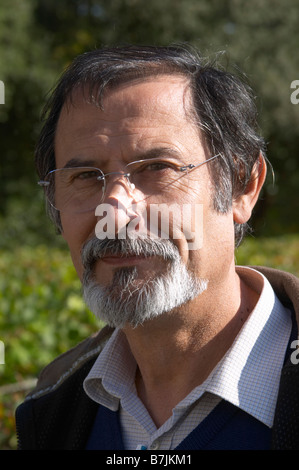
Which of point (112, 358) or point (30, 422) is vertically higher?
point (112, 358)

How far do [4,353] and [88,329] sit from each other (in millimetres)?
599

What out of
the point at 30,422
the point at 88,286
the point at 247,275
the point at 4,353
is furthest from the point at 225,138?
the point at 4,353

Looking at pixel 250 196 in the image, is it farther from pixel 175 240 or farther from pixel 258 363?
pixel 258 363

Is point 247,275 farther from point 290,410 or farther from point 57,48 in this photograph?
point 57,48

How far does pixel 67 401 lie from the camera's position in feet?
7.66

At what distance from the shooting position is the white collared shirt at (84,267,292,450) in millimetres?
1865

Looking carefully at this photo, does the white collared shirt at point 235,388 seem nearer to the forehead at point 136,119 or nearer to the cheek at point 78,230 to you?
the cheek at point 78,230

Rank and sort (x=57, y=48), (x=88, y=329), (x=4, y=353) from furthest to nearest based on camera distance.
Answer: (x=57, y=48) → (x=88, y=329) → (x=4, y=353)

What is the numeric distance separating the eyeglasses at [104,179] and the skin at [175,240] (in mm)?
25

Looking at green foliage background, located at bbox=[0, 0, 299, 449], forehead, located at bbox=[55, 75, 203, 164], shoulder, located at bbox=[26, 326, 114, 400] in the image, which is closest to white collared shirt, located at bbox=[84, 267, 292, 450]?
shoulder, located at bbox=[26, 326, 114, 400]

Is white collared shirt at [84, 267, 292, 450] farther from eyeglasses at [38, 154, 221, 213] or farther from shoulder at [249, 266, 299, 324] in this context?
eyeglasses at [38, 154, 221, 213]

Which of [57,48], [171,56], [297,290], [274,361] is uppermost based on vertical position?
[57,48]

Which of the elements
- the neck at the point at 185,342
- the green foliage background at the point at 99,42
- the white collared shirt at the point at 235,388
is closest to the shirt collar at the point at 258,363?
the white collared shirt at the point at 235,388

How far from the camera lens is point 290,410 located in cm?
167
